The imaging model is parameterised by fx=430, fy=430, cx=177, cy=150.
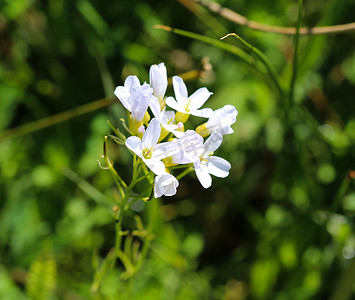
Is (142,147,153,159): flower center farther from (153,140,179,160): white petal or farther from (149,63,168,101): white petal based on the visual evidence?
(149,63,168,101): white petal

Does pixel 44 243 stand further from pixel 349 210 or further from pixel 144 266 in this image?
pixel 349 210

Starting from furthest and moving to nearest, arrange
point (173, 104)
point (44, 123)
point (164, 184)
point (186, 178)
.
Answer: point (186, 178) < point (44, 123) < point (173, 104) < point (164, 184)

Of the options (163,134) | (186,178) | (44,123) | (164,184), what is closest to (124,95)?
(163,134)

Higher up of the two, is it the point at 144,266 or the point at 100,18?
the point at 100,18

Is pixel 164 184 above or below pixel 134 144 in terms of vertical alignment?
below

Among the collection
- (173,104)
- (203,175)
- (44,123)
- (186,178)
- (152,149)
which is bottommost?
(186,178)

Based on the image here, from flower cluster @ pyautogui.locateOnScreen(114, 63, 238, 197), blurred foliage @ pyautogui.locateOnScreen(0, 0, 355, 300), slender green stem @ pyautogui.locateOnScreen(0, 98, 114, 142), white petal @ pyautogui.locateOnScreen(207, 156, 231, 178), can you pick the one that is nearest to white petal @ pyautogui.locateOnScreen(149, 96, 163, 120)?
flower cluster @ pyautogui.locateOnScreen(114, 63, 238, 197)

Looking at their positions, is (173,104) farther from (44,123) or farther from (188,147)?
(44,123)

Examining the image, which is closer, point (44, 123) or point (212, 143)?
point (212, 143)

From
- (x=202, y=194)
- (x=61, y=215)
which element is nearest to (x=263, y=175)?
(x=202, y=194)
